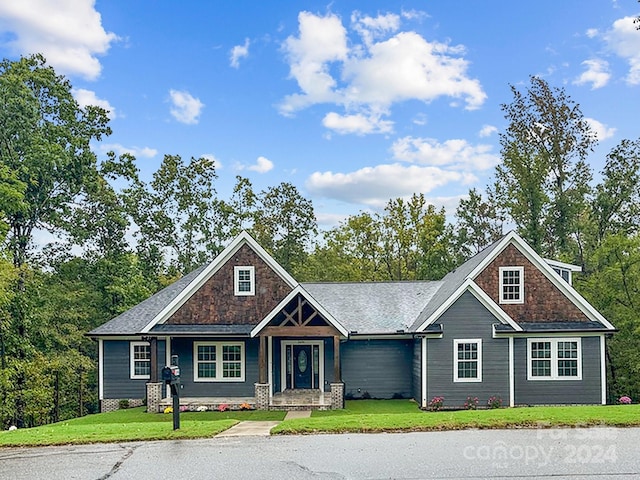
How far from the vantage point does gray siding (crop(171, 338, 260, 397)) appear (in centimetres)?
2067

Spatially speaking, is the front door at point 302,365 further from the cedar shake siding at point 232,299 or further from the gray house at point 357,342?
the cedar shake siding at point 232,299

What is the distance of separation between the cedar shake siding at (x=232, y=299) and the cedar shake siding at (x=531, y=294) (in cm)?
720

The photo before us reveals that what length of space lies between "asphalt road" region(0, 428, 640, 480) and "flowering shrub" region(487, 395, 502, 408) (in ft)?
25.7

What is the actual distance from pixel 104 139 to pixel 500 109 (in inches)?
909

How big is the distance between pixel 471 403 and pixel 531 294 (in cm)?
439

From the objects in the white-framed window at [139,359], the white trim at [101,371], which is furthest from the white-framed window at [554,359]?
the white trim at [101,371]

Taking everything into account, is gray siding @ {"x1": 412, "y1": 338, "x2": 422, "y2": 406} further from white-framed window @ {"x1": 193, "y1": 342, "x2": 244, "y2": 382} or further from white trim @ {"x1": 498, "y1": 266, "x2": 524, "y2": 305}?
white-framed window @ {"x1": 193, "y1": 342, "x2": 244, "y2": 382}

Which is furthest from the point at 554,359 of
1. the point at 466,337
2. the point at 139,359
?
the point at 139,359

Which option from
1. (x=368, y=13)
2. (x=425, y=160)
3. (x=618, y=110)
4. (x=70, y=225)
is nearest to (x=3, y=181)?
(x=70, y=225)

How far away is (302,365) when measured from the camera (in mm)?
21969

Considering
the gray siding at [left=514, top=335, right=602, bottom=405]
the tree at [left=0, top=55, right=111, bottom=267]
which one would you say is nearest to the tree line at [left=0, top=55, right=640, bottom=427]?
the tree at [left=0, top=55, right=111, bottom=267]

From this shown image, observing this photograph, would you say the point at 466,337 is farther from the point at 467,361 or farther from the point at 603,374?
the point at 603,374

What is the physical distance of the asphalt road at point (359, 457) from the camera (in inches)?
328

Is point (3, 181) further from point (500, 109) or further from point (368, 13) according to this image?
point (500, 109)
